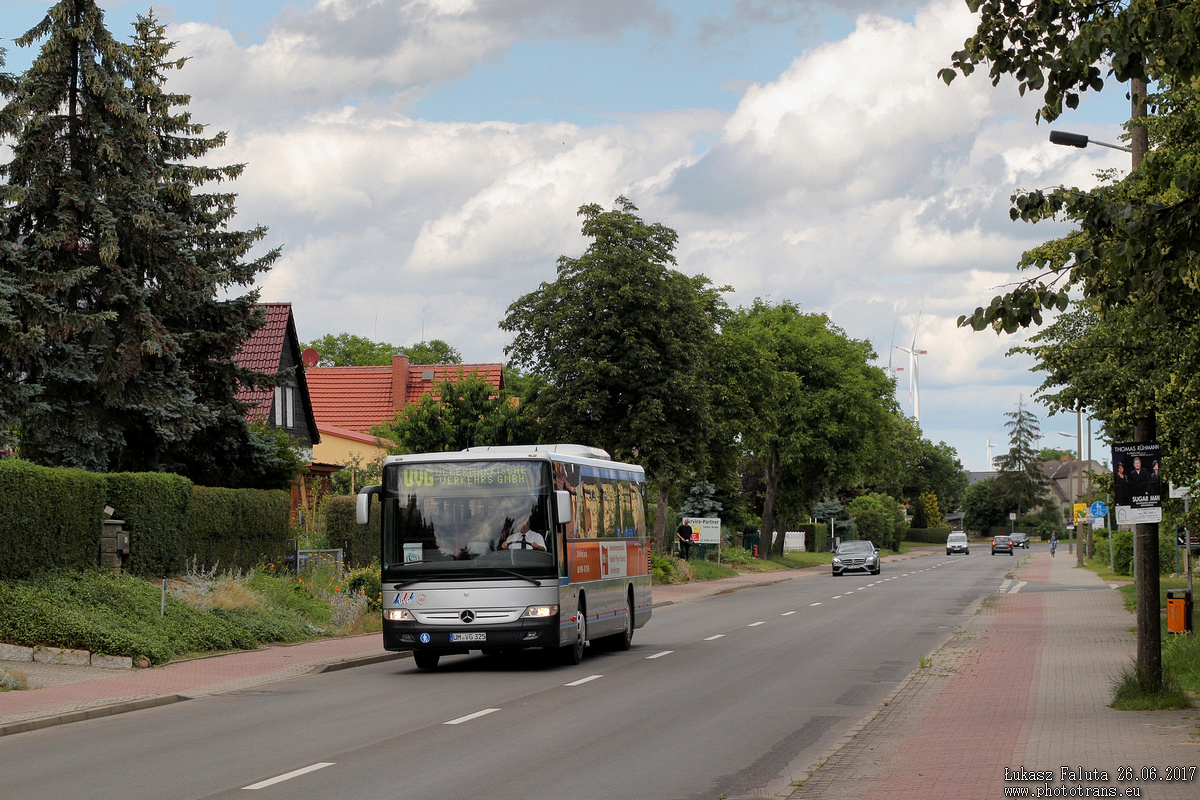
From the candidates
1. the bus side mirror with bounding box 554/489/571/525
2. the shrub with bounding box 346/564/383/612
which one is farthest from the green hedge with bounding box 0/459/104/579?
the bus side mirror with bounding box 554/489/571/525

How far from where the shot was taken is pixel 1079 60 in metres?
9.48

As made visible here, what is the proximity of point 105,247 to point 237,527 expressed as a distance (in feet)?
19.5

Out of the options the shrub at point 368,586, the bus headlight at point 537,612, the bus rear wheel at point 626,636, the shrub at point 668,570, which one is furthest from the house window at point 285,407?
the bus headlight at point 537,612

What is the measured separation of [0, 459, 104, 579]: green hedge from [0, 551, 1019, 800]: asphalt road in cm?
494

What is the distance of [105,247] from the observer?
2425cm

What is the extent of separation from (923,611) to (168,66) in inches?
805

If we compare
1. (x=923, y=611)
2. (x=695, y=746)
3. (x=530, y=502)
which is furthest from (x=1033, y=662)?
(x=923, y=611)

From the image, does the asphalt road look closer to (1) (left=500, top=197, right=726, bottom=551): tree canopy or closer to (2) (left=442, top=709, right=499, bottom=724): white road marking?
(2) (left=442, top=709, right=499, bottom=724): white road marking

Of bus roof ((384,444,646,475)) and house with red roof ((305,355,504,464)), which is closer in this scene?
bus roof ((384,444,646,475))

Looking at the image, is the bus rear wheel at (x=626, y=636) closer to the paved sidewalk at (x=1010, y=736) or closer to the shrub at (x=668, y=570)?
the paved sidewalk at (x=1010, y=736)

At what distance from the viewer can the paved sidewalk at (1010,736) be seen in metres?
8.48

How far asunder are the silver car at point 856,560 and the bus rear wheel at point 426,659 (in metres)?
37.5

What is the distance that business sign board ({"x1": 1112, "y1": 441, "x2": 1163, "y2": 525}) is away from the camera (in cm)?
1259

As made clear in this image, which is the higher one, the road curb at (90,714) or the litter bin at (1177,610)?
the litter bin at (1177,610)
